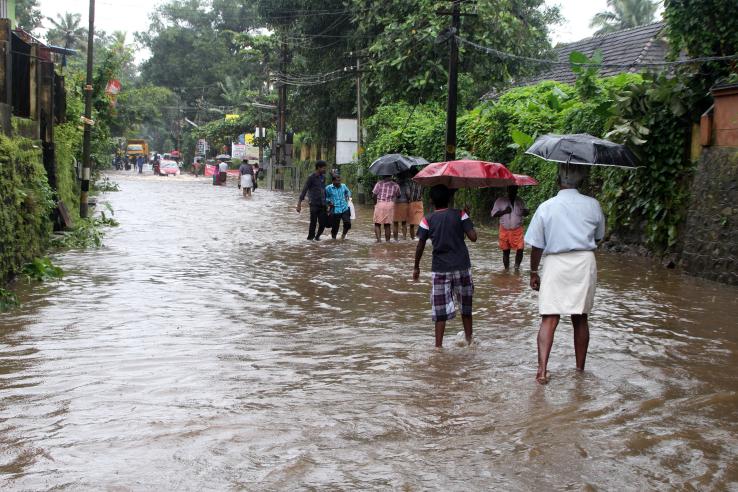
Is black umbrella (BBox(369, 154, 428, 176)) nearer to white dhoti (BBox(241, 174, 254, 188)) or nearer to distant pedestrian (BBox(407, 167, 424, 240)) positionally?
distant pedestrian (BBox(407, 167, 424, 240))

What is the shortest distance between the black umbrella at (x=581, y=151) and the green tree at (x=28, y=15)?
57.9m

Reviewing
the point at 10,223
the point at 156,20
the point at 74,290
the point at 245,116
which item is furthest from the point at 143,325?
the point at 156,20

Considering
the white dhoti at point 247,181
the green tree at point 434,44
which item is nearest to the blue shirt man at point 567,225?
the green tree at point 434,44

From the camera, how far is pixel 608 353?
8.19 m

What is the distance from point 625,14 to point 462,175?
44067 mm

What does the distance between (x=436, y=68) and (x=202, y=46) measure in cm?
5470

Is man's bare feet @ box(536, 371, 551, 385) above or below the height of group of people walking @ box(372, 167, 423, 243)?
below

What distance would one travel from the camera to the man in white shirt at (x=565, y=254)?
22.8ft

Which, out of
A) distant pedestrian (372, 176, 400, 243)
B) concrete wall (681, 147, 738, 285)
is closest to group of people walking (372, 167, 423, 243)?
distant pedestrian (372, 176, 400, 243)

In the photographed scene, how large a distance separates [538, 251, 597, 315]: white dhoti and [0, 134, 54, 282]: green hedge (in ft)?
22.8

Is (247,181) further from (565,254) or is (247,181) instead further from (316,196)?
(565,254)

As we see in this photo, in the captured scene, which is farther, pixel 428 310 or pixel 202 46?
pixel 202 46

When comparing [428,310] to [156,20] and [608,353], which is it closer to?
[608,353]

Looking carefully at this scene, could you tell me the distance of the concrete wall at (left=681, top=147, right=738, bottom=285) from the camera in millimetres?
12609
